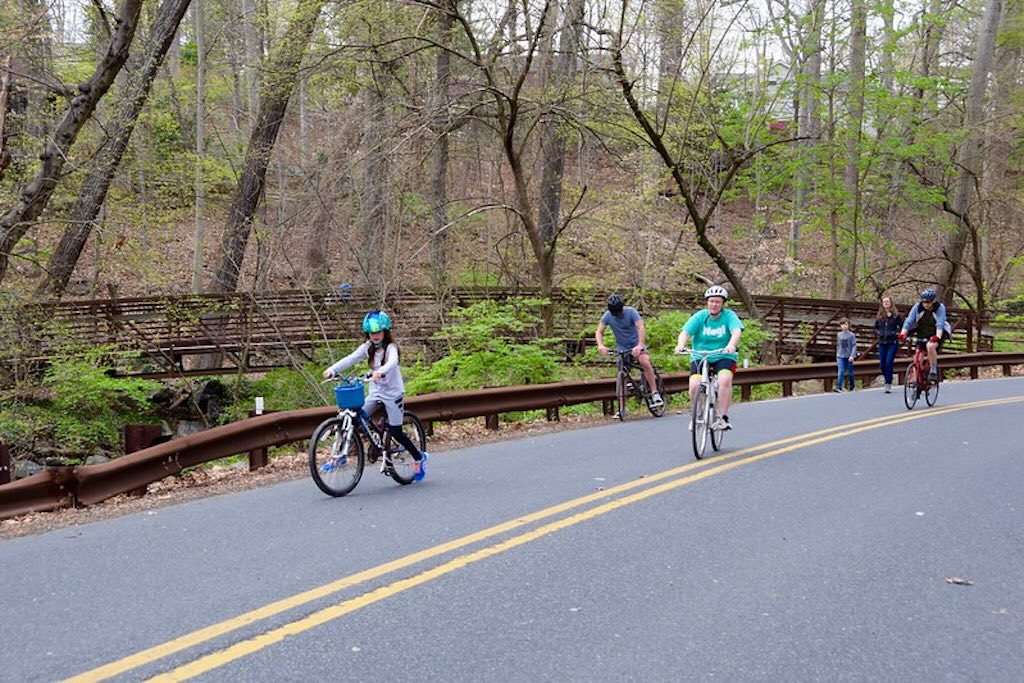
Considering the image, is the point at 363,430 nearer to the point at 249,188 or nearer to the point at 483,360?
the point at 483,360

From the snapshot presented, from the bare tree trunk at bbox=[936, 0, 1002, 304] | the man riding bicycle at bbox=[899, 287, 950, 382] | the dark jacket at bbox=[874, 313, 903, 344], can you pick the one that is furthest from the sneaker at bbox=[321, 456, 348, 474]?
the bare tree trunk at bbox=[936, 0, 1002, 304]

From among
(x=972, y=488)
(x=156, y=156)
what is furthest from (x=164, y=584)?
(x=156, y=156)

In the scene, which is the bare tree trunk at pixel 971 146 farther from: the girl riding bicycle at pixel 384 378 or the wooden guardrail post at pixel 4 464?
the wooden guardrail post at pixel 4 464

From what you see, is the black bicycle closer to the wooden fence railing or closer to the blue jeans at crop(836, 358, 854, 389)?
the wooden fence railing

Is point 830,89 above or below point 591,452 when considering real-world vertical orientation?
above

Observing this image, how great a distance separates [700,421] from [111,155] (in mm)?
11163

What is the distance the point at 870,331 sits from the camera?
95.9 feet

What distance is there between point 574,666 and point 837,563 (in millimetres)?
2537

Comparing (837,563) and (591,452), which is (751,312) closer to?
(591,452)

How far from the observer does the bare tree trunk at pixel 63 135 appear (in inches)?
491

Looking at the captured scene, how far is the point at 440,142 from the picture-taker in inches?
766

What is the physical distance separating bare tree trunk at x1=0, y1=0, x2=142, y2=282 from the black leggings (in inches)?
289

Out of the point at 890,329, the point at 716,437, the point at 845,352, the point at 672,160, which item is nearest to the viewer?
the point at 716,437

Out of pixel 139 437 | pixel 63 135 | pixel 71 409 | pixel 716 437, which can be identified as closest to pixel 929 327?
pixel 716 437
